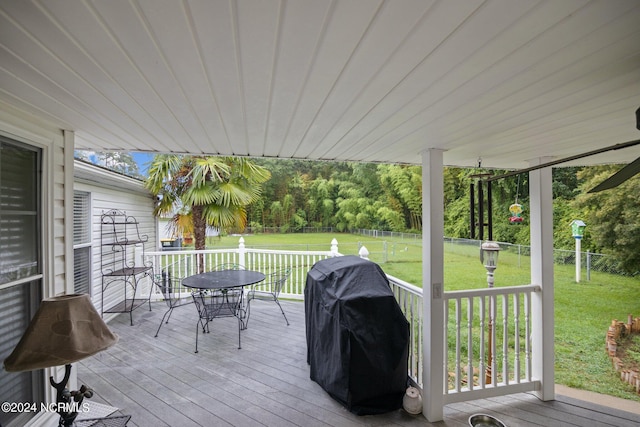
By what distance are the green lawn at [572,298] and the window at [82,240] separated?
256 inches

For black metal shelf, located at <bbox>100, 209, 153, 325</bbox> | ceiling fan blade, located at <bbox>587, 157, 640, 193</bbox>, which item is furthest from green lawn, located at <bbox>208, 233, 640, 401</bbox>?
black metal shelf, located at <bbox>100, 209, 153, 325</bbox>

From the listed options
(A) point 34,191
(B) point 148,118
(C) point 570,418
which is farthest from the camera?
(C) point 570,418

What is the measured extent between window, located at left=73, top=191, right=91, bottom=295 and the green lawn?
651 cm

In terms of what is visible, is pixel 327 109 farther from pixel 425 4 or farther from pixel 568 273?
pixel 568 273

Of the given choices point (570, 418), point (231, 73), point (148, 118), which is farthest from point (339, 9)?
point (570, 418)

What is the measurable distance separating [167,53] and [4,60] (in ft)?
2.31

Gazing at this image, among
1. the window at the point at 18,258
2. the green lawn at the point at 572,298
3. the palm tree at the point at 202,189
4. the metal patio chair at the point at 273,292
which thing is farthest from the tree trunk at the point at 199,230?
Result: the green lawn at the point at 572,298

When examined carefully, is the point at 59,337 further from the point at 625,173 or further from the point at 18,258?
the point at 625,173

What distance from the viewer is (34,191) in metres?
1.91

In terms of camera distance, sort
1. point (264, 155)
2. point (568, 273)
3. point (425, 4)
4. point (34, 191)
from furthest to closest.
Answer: point (568, 273), point (264, 155), point (34, 191), point (425, 4)

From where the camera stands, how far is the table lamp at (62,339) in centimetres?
127

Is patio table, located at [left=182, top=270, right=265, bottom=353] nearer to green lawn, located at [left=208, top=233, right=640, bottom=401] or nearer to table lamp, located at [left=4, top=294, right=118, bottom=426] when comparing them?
table lamp, located at [left=4, top=294, right=118, bottom=426]

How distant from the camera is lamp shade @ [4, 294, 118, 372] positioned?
4.17ft

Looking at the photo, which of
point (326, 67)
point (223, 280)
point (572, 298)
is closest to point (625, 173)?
point (326, 67)
